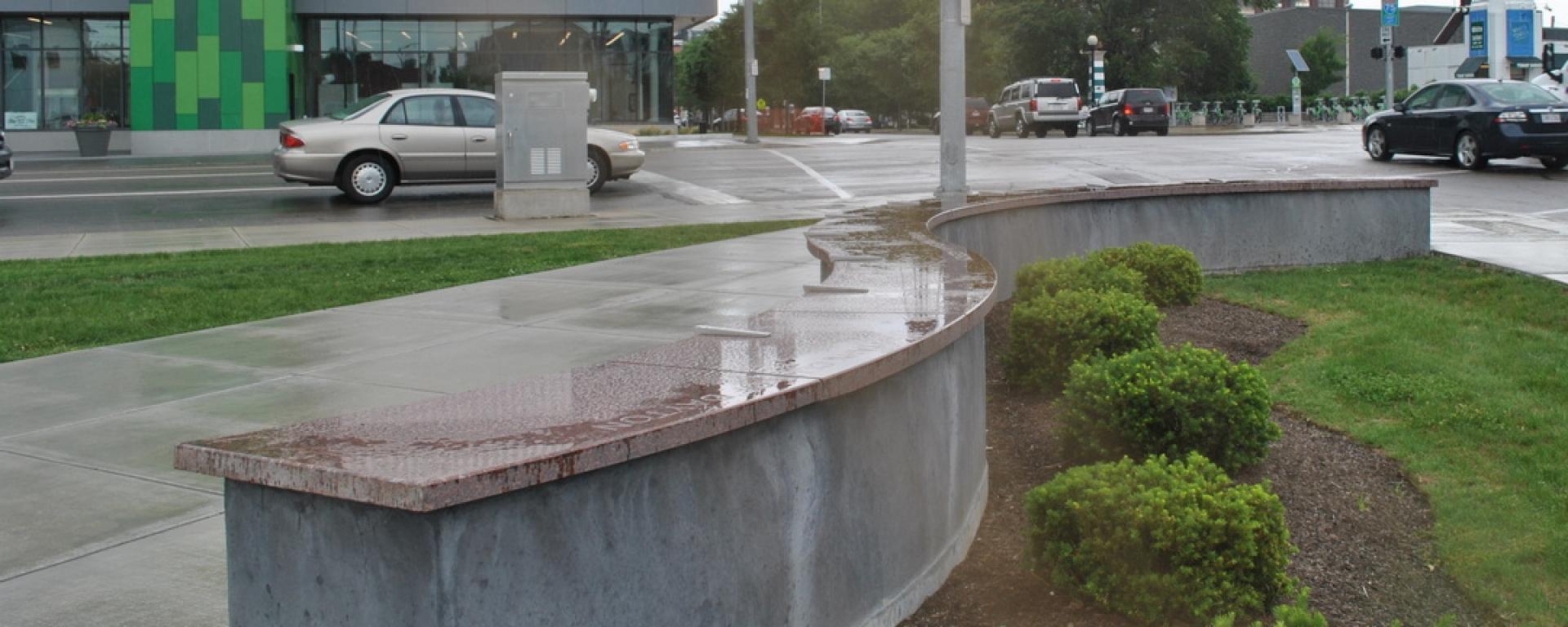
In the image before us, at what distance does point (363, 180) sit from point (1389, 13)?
37.2 m

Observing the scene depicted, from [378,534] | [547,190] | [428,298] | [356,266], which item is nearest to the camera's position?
[378,534]

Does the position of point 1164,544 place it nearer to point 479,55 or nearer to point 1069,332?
point 1069,332

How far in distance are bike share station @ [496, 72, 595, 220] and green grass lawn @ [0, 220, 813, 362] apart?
2176 mm

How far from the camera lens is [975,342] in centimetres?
548

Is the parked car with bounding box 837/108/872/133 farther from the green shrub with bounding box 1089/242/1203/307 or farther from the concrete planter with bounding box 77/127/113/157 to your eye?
the green shrub with bounding box 1089/242/1203/307

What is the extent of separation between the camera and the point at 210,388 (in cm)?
693

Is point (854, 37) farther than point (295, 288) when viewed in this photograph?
Yes

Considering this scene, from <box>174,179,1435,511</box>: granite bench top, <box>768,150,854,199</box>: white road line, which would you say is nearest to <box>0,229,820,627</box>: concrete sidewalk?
<box>174,179,1435,511</box>: granite bench top

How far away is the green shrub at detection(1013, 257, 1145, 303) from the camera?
806 cm

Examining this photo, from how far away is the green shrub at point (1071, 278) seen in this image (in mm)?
8062

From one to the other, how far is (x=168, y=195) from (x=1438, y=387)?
733 inches

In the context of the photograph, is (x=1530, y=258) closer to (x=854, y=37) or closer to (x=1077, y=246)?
(x=1077, y=246)

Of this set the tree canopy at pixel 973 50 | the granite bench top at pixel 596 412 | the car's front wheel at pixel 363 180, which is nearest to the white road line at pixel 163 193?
the car's front wheel at pixel 363 180

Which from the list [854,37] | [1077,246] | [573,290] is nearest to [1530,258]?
[1077,246]
